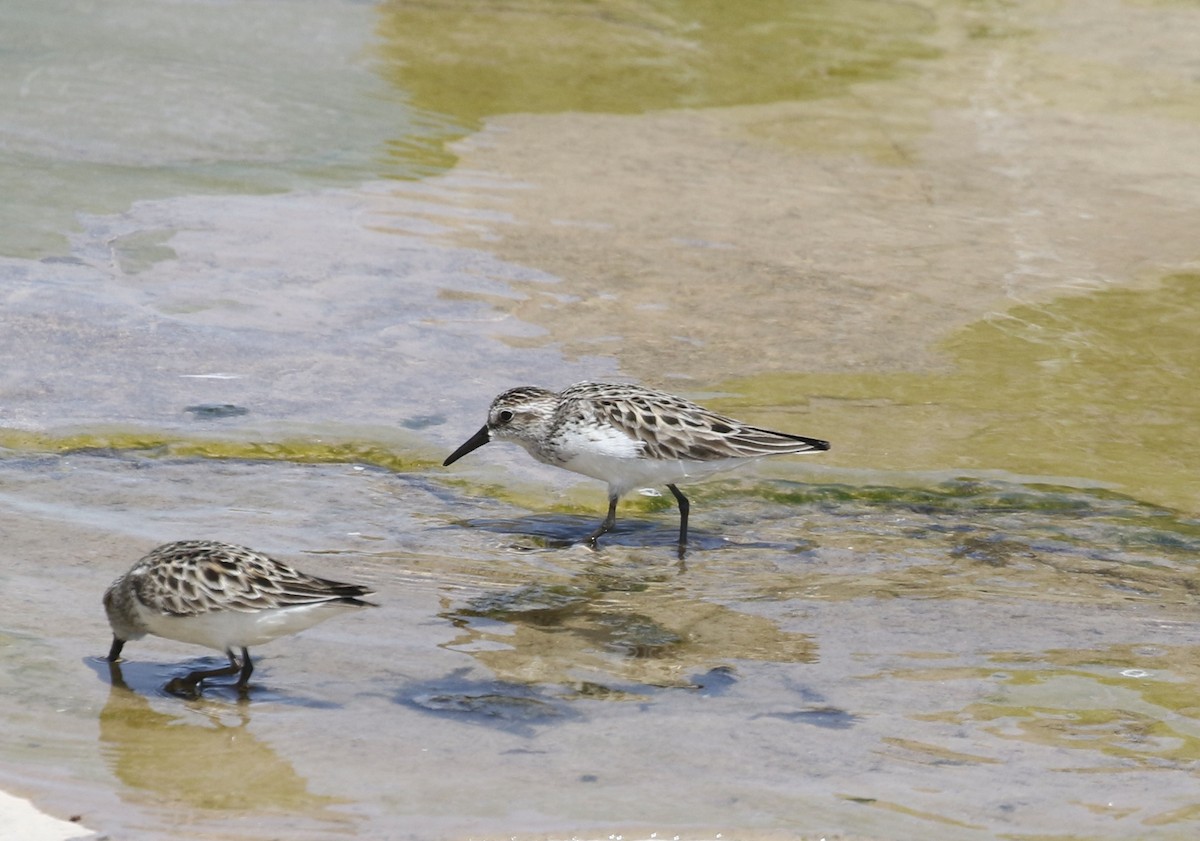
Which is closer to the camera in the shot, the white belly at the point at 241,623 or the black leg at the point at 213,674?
the white belly at the point at 241,623

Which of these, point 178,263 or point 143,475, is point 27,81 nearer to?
point 178,263

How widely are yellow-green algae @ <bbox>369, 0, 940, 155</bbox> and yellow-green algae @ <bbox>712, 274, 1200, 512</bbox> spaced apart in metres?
7.52

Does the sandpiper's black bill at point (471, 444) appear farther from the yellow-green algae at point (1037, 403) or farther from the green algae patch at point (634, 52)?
the green algae patch at point (634, 52)

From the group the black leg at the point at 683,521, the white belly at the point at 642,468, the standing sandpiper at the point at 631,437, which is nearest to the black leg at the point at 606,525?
the standing sandpiper at the point at 631,437

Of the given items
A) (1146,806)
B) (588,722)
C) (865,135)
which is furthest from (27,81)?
(1146,806)

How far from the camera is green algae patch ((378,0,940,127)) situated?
69.6ft

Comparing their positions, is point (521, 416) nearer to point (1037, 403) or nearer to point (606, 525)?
point (606, 525)

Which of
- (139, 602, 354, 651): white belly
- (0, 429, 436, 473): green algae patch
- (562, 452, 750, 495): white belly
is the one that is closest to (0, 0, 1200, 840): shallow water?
(0, 429, 436, 473): green algae patch

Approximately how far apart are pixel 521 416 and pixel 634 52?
13.0m

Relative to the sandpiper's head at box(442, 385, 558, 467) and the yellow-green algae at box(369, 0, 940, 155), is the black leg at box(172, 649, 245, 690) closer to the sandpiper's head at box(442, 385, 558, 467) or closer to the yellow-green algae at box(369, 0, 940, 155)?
the sandpiper's head at box(442, 385, 558, 467)

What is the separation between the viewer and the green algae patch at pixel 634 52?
21203mm

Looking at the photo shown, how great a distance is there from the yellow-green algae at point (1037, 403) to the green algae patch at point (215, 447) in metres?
2.69

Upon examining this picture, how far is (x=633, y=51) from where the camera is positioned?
23.1 metres

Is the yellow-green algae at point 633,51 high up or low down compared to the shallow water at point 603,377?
up
